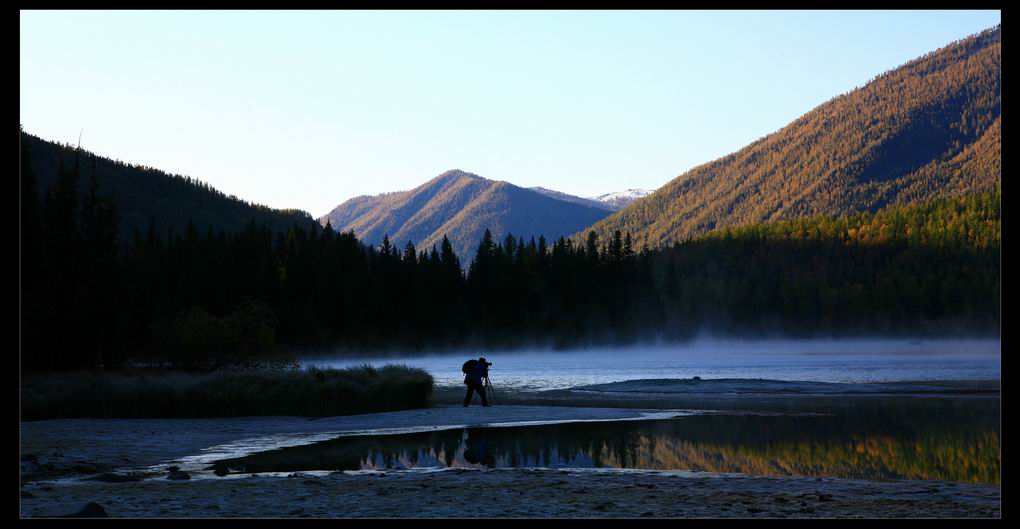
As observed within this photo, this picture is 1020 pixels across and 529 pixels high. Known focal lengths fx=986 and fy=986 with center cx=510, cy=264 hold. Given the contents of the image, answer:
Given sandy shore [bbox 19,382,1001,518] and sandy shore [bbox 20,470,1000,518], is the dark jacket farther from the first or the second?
sandy shore [bbox 20,470,1000,518]

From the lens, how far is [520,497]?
15.3 meters

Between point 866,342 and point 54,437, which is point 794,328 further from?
point 54,437

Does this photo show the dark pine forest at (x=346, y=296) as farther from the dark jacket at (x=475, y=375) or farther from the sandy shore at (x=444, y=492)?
the sandy shore at (x=444, y=492)

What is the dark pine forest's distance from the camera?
57.3 metres

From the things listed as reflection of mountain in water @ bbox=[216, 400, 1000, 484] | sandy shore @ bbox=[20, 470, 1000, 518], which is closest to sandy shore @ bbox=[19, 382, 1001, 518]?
sandy shore @ bbox=[20, 470, 1000, 518]

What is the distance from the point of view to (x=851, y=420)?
30.6 m

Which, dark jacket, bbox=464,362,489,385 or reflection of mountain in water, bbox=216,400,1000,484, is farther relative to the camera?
dark jacket, bbox=464,362,489,385

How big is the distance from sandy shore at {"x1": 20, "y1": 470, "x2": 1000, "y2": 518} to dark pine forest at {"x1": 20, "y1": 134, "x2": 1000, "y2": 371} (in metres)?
38.8

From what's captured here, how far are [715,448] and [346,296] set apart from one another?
117 meters

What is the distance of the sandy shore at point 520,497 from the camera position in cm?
1345

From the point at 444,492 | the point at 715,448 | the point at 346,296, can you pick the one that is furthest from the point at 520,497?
the point at 346,296

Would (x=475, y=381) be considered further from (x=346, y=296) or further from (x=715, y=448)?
(x=346, y=296)
